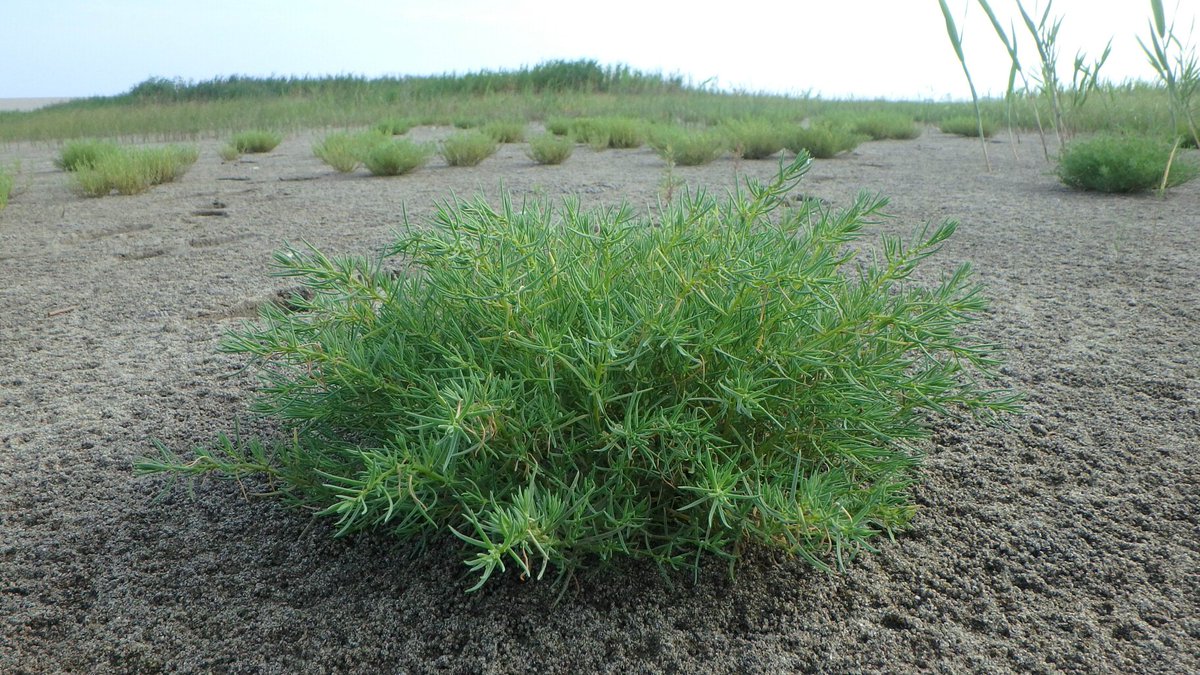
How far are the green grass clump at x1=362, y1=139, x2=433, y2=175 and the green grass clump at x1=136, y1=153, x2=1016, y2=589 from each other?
5.54 m

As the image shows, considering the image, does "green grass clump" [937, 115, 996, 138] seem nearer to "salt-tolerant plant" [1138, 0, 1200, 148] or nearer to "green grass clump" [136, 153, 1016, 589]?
"salt-tolerant plant" [1138, 0, 1200, 148]

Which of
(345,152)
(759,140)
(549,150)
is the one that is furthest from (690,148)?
(345,152)

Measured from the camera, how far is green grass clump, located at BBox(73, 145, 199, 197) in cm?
646

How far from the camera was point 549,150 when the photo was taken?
756 cm

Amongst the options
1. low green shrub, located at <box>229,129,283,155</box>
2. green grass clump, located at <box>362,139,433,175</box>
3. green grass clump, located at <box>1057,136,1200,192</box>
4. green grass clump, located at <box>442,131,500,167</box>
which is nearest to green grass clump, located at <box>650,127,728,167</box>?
green grass clump, located at <box>442,131,500,167</box>

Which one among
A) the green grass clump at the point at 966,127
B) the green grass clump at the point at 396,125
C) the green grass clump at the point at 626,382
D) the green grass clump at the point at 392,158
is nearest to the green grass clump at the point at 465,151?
the green grass clump at the point at 392,158

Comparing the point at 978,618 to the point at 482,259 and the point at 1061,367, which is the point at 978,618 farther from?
the point at 1061,367

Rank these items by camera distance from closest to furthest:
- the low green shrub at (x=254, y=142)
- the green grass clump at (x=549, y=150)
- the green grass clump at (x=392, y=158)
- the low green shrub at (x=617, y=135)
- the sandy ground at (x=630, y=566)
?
the sandy ground at (x=630, y=566) < the green grass clump at (x=392, y=158) < the green grass clump at (x=549, y=150) < the low green shrub at (x=617, y=135) < the low green shrub at (x=254, y=142)

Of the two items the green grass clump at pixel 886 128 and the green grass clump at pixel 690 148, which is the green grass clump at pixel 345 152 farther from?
the green grass clump at pixel 886 128

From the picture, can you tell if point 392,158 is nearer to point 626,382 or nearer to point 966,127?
point 626,382

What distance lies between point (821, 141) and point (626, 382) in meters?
6.80

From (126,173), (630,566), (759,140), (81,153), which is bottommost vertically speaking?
(630,566)

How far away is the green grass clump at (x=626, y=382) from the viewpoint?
1.46 metres

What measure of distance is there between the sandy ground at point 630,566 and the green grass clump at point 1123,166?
6.96 ft
